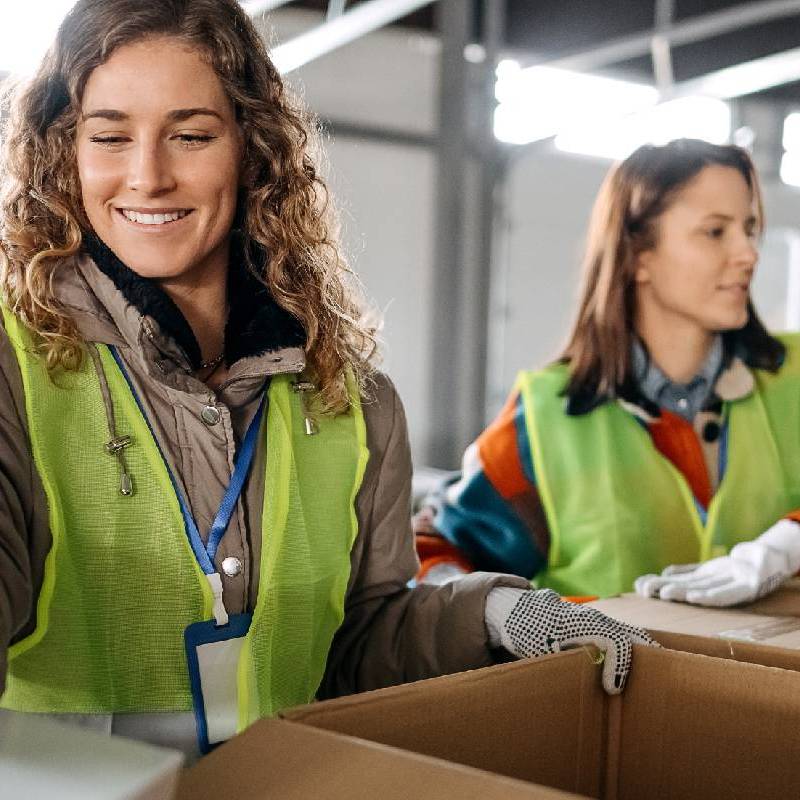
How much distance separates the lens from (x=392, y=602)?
4.65ft

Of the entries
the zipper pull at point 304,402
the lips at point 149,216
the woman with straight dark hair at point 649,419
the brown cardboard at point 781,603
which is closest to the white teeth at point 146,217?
the lips at point 149,216

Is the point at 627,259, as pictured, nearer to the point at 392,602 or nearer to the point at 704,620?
the point at 704,620

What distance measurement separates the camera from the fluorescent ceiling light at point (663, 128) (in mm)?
7066

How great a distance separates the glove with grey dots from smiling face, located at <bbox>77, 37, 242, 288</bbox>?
57 centimetres

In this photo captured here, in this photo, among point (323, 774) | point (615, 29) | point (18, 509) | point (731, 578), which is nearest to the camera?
point (323, 774)

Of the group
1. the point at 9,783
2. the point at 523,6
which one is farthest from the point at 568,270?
the point at 9,783

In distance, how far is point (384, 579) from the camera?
1420 millimetres

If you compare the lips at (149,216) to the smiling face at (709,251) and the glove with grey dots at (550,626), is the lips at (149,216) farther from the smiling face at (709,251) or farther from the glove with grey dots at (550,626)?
Answer: the smiling face at (709,251)

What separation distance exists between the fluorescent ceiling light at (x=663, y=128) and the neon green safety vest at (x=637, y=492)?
4.95 meters

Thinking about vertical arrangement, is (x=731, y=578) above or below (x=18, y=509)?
below

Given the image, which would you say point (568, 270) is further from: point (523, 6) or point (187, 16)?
point (187, 16)

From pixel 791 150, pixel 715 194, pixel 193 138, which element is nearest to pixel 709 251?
pixel 715 194

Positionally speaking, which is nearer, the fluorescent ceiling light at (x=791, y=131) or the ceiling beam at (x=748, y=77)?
the ceiling beam at (x=748, y=77)

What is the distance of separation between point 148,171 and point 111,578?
1.49 ft
